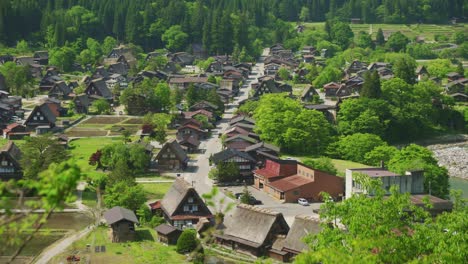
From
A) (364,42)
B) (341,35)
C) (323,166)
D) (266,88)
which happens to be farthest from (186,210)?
(341,35)

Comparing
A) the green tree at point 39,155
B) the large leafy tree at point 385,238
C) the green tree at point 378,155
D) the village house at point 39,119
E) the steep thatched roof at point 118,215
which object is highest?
the large leafy tree at point 385,238

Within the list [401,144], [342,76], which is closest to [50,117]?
[401,144]

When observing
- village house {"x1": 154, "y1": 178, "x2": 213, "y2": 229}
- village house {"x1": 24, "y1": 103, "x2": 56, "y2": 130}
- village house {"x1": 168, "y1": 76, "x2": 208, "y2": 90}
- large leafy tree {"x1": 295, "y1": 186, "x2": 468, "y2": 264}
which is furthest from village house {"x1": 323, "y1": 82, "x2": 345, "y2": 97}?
large leafy tree {"x1": 295, "y1": 186, "x2": 468, "y2": 264}

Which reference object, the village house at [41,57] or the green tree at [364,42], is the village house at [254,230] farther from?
the green tree at [364,42]

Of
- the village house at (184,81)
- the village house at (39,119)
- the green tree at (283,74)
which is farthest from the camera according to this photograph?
the green tree at (283,74)

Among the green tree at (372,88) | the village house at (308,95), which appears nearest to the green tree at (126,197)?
the green tree at (372,88)

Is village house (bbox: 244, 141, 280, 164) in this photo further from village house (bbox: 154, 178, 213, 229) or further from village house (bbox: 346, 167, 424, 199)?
village house (bbox: 154, 178, 213, 229)
